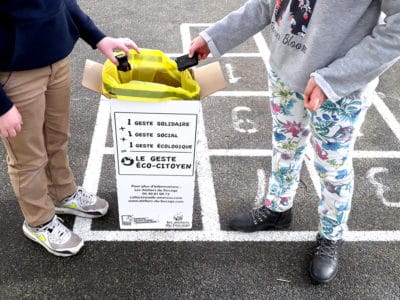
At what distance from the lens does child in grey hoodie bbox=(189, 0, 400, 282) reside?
1671mm

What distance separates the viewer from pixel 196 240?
8.54ft

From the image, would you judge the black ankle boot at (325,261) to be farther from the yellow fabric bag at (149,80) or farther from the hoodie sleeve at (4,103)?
the hoodie sleeve at (4,103)

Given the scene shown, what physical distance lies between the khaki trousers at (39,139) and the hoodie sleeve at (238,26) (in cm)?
79

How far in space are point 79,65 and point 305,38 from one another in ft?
10.1

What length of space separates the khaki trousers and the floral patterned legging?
111 centimetres

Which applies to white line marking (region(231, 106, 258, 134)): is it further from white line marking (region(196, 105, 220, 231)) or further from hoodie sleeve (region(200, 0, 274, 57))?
hoodie sleeve (region(200, 0, 274, 57))

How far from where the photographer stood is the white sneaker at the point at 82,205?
2682mm

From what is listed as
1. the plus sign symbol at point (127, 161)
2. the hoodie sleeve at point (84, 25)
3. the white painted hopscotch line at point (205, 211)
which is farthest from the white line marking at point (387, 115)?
the hoodie sleeve at point (84, 25)

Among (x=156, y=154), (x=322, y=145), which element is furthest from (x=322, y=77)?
(x=156, y=154)

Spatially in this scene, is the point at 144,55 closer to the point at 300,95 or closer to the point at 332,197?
the point at 300,95

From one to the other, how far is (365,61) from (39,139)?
1.57 meters

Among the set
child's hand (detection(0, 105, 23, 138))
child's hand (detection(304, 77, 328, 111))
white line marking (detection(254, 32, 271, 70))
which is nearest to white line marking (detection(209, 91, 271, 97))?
white line marking (detection(254, 32, 271, 70))

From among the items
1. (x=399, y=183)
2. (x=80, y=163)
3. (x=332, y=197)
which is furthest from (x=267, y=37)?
(x=332, y=197)

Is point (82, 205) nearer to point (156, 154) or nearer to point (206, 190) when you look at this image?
point (156, 154)
